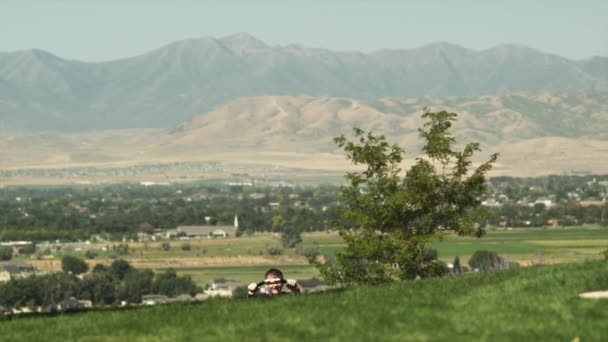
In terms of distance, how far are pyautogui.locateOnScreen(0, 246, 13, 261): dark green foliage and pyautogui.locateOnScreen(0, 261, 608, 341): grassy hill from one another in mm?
131383

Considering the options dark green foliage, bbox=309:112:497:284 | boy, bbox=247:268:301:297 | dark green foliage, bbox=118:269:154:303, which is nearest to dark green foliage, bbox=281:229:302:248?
dark green foliage, bbox=118:269:154:303

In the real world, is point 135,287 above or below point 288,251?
below

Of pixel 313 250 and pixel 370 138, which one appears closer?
pixel 370 138

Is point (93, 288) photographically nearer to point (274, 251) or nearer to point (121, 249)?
point (274, 251)

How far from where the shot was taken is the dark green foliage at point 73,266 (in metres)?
126

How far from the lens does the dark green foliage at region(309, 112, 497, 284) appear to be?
119ft

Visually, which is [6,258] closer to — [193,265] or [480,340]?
[193,265]

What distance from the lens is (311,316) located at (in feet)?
69.0

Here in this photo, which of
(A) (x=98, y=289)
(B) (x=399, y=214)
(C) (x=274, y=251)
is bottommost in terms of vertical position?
(A) (x=98, y=289)

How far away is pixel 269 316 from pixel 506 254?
3810 inches

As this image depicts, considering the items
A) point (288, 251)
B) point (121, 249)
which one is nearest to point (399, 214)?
point (288, 251)

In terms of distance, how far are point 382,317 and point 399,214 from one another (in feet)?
55.1

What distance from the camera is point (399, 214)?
→ 37.5 meters

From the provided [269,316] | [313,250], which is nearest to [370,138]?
[269,316]
